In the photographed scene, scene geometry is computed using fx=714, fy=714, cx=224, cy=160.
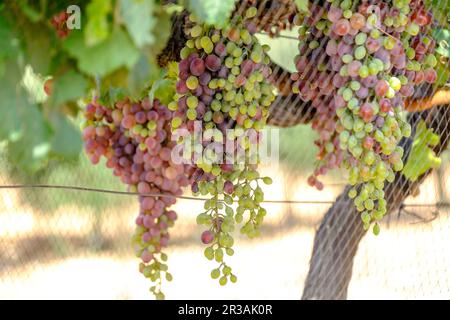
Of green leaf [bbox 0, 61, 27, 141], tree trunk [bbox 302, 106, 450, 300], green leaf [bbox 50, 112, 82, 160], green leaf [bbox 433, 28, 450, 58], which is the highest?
green leaf [bbox 433, 28, 450, 58]

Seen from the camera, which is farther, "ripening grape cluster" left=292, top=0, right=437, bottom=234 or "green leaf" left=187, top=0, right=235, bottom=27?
"ripening grape cluster" left=292, top=0, right=437, bottom=234

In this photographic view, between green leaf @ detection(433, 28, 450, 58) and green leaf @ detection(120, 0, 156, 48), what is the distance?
0.71 m

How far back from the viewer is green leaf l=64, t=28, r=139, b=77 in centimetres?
48

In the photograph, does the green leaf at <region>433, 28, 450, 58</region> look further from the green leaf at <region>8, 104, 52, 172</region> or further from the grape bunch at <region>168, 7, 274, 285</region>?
the green leaf at <region>8, 104, 52, 172</region>

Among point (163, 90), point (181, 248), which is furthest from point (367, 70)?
point (181, 248)

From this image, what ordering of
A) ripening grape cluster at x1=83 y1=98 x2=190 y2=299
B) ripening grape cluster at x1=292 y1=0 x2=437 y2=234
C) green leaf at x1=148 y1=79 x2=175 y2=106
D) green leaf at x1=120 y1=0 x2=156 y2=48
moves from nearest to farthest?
green leaf at x1=120 y1=0 x2=156 y2=48
ripening grape cluster at x1=292 y1=0 x2=437 y2=234
green leaf at x1=148 y1=79 x2=175 y2=106
ripening grape cluster at x1=83 y1=98 x2=190 y2=299

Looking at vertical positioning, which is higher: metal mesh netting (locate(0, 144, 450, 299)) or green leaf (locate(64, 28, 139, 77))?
metal mesh netting (locate(0, 144, 450, 299))

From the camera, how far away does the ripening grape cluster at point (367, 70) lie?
0.87 meters

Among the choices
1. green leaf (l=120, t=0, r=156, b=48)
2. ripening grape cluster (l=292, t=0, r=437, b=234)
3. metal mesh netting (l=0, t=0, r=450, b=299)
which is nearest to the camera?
green leaf (l=120, t=0, r=156, b=48)

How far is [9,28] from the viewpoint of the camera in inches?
20.6

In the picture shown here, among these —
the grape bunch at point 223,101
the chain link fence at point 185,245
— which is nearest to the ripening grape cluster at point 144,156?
the chain link fence at point 185,245

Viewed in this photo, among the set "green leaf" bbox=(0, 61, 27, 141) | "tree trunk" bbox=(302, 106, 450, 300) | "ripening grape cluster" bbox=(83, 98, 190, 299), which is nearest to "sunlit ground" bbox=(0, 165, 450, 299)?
"tree trunk" bbox=(302, 106, 450, 300)

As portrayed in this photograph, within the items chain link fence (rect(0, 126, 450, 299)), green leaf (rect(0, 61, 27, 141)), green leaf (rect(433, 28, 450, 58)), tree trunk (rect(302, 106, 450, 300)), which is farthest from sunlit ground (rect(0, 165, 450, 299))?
green leaf (rect(0, 61, 27, 141))

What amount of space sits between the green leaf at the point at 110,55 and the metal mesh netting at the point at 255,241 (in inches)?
16.0
